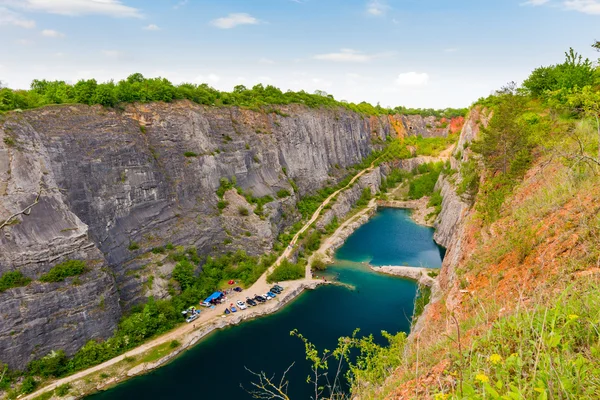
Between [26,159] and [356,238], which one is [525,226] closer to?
[26,159]

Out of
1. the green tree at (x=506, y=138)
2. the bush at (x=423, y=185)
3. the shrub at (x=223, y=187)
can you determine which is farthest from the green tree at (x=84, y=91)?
the bush at (x=423, y=185)

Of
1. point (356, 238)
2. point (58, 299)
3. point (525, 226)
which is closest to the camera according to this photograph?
point (525, 226)

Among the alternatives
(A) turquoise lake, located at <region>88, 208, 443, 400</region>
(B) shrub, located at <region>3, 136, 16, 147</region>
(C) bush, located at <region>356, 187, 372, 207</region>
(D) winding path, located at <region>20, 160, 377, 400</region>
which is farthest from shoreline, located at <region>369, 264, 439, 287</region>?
(B) shrub, located at <region>3, 136, 16, 147</region>

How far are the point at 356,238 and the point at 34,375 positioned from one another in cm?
3893

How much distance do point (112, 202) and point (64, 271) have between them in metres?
7.36

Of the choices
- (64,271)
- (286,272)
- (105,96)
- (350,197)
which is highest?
(105,96)

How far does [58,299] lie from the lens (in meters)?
23.9

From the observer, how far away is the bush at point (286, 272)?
36.8 metres

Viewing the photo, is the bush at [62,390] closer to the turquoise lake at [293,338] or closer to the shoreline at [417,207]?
the turquoise lake at [293,338]

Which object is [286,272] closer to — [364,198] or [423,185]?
[364,198]

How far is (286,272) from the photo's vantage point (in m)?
37.6

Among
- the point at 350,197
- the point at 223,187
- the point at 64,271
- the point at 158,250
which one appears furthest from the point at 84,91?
the point at 350,197

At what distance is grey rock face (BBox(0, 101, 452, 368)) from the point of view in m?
23.2

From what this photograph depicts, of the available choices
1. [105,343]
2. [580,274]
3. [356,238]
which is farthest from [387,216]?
[580,274]
